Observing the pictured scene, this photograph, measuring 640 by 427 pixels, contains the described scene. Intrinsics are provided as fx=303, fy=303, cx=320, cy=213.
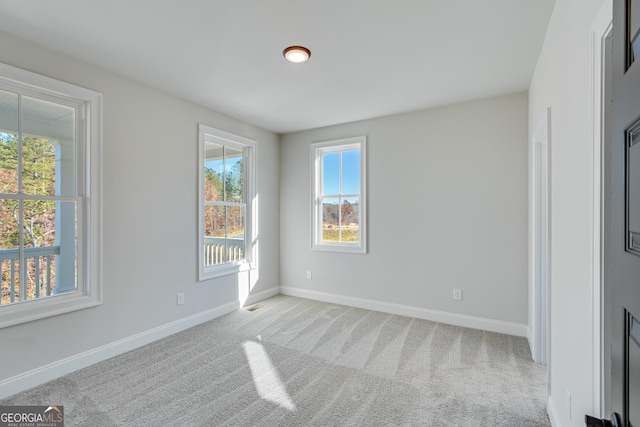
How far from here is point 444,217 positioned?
3.66m

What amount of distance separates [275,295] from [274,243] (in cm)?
83

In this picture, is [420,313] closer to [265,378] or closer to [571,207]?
[265,378]

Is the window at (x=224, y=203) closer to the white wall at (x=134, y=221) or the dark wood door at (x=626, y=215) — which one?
the white wall at (x=134, y=221)

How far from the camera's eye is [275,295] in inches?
191

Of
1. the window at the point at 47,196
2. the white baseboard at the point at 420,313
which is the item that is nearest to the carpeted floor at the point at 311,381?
the white baseboard at the point at 420,313

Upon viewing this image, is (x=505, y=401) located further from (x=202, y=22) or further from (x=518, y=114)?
(x=202, y=22)

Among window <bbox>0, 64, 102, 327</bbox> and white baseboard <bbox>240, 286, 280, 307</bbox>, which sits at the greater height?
window <bbox>0, 64, 102, 327</bbox>

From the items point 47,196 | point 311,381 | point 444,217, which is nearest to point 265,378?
point 311,381

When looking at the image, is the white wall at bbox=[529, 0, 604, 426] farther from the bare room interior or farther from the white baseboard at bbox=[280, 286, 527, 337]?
the white baseboard at bbox=[280, 286, 527, 337]

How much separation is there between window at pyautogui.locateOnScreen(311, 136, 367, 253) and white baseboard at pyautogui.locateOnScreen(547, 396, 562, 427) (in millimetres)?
2505

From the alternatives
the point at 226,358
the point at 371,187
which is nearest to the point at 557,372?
the point at 226,358

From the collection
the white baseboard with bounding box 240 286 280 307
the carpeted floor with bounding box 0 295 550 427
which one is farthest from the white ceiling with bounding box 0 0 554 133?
the white baseboard with bounding box 240 286 280 307

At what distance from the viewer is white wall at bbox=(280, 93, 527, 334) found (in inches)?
129

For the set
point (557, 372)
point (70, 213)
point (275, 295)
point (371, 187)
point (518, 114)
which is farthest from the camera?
point (275, 295)
